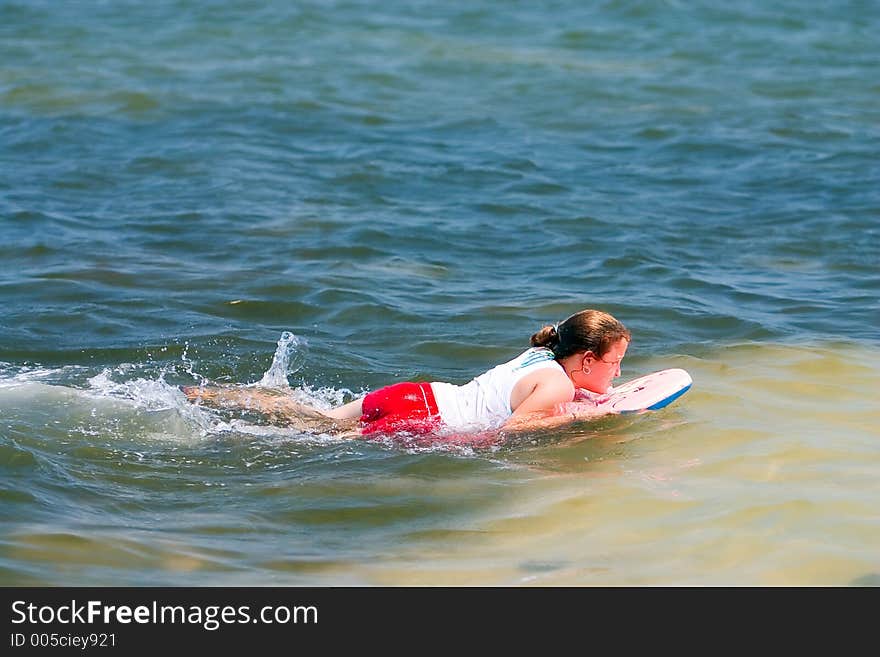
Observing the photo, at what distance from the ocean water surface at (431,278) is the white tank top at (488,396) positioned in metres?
0.26

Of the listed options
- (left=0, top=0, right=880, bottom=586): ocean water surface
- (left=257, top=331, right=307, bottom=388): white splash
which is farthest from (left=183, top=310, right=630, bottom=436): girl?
(left=257, top=331, right=307, bottom=388): white splash

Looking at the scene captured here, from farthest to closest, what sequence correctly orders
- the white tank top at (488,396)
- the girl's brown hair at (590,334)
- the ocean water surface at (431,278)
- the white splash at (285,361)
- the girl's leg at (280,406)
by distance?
the white splash at (285,361)
the girl's leg at (280,406)
the white tank top at (488,396)
the girl's brown hair at (590,334)
the ocean water surface at (431,278)

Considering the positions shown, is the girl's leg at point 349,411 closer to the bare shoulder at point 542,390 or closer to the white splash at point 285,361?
the white splash at point 285,361

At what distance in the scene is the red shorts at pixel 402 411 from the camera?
7023 mm

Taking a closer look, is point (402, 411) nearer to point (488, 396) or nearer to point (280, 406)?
point (488, 396)

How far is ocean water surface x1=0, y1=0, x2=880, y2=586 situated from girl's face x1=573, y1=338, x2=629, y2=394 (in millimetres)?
289

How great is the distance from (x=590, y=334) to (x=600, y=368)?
22 centimetres

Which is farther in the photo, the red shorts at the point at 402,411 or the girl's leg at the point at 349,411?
the girl's leg at the point at 349,411

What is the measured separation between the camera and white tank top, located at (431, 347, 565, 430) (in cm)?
702

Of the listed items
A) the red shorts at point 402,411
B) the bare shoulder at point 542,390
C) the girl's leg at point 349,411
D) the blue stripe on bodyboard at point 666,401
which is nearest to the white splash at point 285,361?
the girl's leg at point 349,411

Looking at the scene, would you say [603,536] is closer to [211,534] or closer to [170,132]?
[211,534]

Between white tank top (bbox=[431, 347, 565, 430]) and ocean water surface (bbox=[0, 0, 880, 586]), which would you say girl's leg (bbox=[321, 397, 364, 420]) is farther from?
white tank top (bbox=[431, 347, 565, 430])

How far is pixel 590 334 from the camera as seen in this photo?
271 inches
